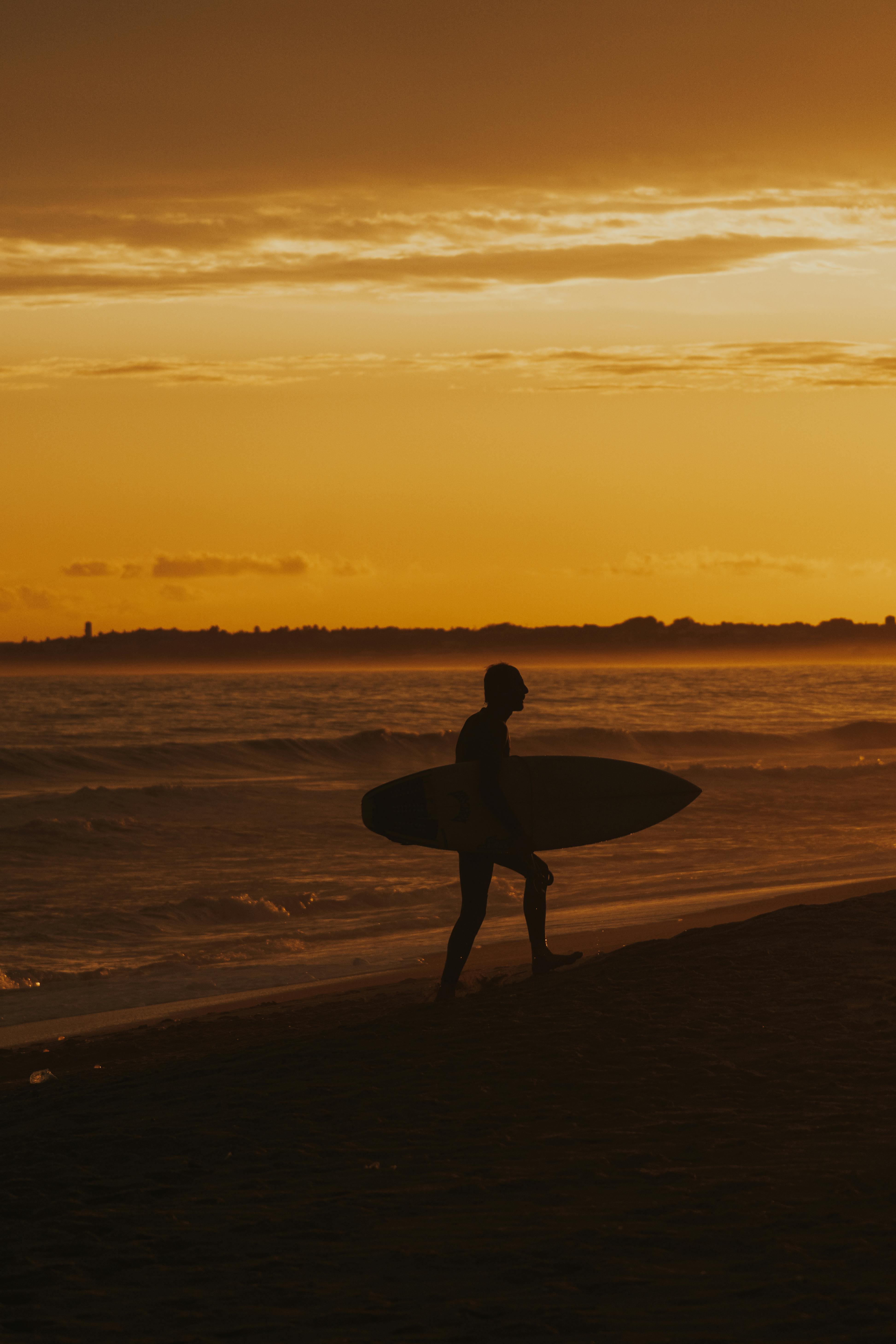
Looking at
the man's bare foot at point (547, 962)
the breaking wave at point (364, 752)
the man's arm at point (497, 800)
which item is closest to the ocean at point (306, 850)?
the breaking wave at point (364, 752)

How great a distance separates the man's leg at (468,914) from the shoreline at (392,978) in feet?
3.34

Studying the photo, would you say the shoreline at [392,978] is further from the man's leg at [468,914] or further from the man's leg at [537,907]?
the man's leg at [468,914]

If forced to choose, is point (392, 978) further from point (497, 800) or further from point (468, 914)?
point (497, 800)

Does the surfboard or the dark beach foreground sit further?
the surfboard

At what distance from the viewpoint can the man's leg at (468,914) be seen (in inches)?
255

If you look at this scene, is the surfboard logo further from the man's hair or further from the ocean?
the ocean

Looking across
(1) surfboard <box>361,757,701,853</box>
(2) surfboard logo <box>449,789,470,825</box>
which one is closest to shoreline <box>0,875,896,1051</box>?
(1) surfboard <box>361,757,701,853</box>

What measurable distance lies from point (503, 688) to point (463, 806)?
711 millimetres

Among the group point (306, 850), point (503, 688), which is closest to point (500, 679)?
point (503, 688)

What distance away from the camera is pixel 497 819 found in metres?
6.45

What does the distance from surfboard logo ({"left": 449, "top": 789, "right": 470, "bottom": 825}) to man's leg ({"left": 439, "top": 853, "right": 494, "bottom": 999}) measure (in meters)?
0.19

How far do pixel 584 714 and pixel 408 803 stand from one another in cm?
4504

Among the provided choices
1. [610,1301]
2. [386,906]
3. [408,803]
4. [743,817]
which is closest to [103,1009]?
[408,803]

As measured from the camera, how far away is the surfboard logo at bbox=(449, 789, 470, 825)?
6641 mm
